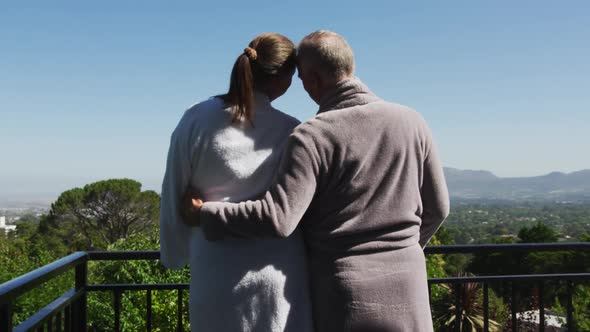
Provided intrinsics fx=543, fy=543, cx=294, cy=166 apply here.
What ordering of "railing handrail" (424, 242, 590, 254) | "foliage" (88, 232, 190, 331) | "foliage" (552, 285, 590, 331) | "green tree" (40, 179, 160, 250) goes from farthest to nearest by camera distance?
"green tree" (40, 179, 160, 250)
"foliage" (88, 232, 190, 331)
"foliage" (552, 285, 590, 331)
"railing handrail" (424, 242, 590, 254)

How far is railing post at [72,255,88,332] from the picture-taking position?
76.1 inches

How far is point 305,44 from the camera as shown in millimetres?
1274

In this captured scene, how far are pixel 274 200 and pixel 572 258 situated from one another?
24.1 meters

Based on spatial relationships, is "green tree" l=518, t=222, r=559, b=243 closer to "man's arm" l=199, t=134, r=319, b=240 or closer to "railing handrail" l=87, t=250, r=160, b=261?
"railing handrail" l=87, t=250, r=160, b=261

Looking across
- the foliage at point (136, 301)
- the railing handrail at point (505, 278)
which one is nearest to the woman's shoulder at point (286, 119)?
the railing handrail at point (505, 278)

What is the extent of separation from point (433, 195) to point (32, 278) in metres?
1.02

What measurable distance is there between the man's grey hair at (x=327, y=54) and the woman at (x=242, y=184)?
1.7 inches

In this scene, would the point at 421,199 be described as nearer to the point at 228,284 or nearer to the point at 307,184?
the point at 307,184

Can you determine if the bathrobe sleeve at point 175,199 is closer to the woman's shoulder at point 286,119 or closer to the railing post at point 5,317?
the woman's shoulder at point 286,119

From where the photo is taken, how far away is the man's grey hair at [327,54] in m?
1.26

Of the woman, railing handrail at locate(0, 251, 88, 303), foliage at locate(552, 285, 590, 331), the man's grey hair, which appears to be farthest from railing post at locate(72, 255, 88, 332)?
foliage at locate(552, 285, 590, 331)

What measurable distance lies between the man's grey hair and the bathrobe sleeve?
32 cm

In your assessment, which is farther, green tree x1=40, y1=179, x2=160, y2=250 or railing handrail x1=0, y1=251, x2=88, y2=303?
green tree x1=40, y1=179, x2=160, y2=250

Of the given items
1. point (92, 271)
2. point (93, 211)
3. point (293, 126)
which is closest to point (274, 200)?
point (293, 126)
